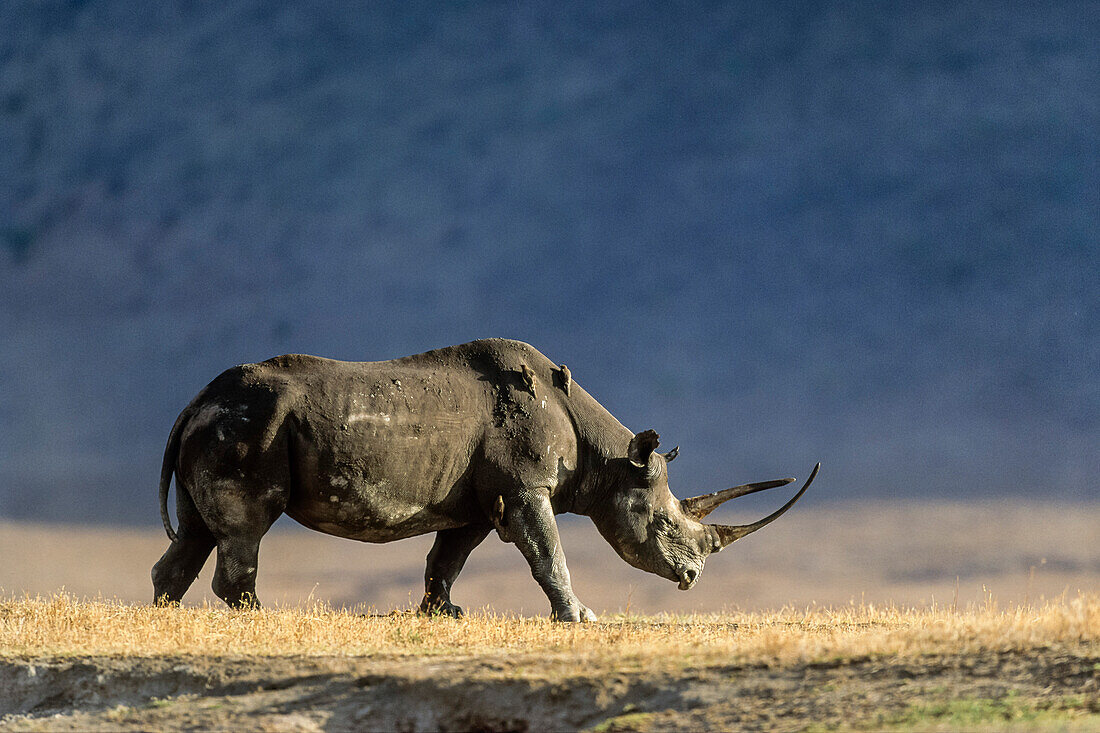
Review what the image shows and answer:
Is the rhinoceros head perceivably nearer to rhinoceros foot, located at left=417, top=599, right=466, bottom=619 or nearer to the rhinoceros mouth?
the rhinoceros mouth

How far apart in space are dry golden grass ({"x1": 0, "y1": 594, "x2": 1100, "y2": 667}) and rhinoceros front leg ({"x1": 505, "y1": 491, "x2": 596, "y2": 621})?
0.89m

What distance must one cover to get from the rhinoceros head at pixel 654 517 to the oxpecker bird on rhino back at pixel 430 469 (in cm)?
2

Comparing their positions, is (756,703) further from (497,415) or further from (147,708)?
(497,415)

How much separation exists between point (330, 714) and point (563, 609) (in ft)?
19.6

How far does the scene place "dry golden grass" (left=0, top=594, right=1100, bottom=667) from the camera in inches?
340

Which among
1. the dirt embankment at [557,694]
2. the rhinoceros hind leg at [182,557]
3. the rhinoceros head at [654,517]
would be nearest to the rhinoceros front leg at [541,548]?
the rhinoceros head at [654,517]

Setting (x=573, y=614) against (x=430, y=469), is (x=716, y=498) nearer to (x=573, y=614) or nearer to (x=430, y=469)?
(x=573, y=614)

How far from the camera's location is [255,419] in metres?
13.3

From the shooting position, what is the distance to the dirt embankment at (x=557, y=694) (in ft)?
24.2

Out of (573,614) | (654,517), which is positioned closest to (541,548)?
(573,614)

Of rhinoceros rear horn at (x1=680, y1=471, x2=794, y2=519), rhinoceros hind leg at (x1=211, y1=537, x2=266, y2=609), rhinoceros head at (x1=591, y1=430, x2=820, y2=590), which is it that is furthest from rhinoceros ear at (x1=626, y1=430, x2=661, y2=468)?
rhinoceros hind leg at (x1=211, y1=537, x2=266, y2=609)

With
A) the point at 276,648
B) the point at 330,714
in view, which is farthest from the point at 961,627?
Answer: the point at 276,648


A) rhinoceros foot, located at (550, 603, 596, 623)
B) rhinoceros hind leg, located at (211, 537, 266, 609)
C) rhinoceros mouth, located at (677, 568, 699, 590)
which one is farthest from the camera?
rhinoceros mouth, located at (677, 568, 699, 590)

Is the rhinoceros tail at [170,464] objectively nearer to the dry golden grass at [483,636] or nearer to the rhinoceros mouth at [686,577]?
the dry golden grass at [483,636]
